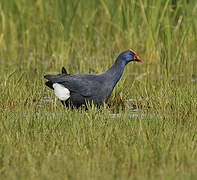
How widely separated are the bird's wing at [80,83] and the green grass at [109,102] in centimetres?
32

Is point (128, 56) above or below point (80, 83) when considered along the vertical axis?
above

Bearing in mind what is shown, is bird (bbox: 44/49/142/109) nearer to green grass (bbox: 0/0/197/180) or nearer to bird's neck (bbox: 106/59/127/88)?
bird's neck (bbox: 106/59/127/88)

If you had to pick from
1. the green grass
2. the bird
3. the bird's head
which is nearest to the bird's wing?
the bird

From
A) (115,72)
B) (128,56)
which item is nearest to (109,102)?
(115,72)

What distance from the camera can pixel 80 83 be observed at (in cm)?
684

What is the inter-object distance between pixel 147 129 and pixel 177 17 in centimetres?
469

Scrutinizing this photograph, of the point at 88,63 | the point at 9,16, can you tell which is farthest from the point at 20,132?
the point at 9,16

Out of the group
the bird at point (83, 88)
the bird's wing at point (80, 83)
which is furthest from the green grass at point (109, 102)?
the bird's wing at point (80, 83)

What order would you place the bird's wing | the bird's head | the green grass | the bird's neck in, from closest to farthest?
the green grass < the bird's wing < the bird's neck < the bird's head

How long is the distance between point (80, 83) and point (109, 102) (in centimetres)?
80

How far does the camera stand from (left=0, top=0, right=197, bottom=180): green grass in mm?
4414

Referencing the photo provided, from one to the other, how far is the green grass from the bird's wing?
322mm

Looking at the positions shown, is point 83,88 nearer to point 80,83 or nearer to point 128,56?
point 80,83

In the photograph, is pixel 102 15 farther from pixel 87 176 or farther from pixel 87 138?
pixel 87 176
